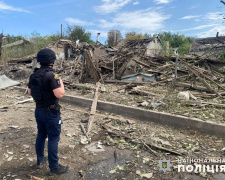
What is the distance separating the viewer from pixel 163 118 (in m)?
4.86

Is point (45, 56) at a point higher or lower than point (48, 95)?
higher

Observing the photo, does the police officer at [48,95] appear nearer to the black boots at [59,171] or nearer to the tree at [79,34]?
the black boots at [59,171]

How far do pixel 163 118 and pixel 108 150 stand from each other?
1990mm

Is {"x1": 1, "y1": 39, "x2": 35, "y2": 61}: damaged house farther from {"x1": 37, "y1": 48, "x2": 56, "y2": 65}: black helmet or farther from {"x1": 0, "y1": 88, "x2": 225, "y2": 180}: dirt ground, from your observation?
{"x1": 37, "y1": 48, "x2": 56, "y2": 65}: black helmet

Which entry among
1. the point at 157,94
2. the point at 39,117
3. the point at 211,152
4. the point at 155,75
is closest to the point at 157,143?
the point at 211,152

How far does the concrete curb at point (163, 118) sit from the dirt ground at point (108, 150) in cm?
16

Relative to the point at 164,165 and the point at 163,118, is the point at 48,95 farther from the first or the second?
the point at 163,118

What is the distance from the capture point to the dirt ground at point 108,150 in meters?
2.90

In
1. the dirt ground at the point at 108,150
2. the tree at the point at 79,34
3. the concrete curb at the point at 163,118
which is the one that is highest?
the tree at the point at 79,34

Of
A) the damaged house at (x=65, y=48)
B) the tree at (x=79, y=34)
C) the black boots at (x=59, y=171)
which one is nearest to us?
the black boots at (x=59, y=171)

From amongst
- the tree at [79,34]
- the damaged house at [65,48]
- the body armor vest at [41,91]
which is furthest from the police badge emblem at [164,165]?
the tree at [79,34]

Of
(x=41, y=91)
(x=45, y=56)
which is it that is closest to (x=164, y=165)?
(x=41, y=91)

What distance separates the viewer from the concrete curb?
4.17 m

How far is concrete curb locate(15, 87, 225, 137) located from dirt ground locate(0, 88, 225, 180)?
0.16m
